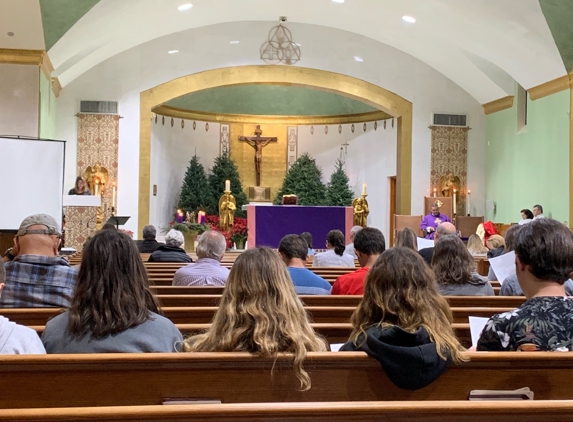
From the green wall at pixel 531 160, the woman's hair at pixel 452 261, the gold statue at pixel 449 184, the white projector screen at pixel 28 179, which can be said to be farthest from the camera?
the gold statue at pixel 449 184

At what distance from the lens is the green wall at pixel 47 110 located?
11.1 meters

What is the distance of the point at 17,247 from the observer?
348 centimetres

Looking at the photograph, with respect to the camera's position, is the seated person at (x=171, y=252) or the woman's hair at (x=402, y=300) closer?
the woman's hair at (x=402, y=300)

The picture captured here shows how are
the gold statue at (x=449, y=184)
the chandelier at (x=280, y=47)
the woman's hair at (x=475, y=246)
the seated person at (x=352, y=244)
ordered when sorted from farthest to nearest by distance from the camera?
the gold statue at (x=449, y=184) < the chandelier at (x=280, y=47) < the seated person at (x=352, y=244) < the woman's hair at (x=475, y=246)

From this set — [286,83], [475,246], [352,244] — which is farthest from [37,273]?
[286,83]

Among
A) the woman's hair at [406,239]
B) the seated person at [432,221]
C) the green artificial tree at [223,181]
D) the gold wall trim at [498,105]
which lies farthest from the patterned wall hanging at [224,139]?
the woman's hair at [406,239]

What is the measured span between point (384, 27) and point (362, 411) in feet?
42.5

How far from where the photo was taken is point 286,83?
15148 mm

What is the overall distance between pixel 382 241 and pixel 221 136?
45.8ft

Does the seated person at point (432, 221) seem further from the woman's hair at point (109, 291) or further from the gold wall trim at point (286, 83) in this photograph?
the woman's hair at point (109, 291)

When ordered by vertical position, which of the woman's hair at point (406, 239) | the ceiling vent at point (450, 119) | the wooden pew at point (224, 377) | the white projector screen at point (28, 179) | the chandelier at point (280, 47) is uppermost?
the chandelier at point (280, 47)

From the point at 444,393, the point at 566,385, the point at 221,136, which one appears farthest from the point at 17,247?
the point at 221,136

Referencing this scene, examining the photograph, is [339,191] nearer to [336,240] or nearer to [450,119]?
[450,119]

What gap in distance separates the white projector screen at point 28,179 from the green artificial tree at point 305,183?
8312 mm
